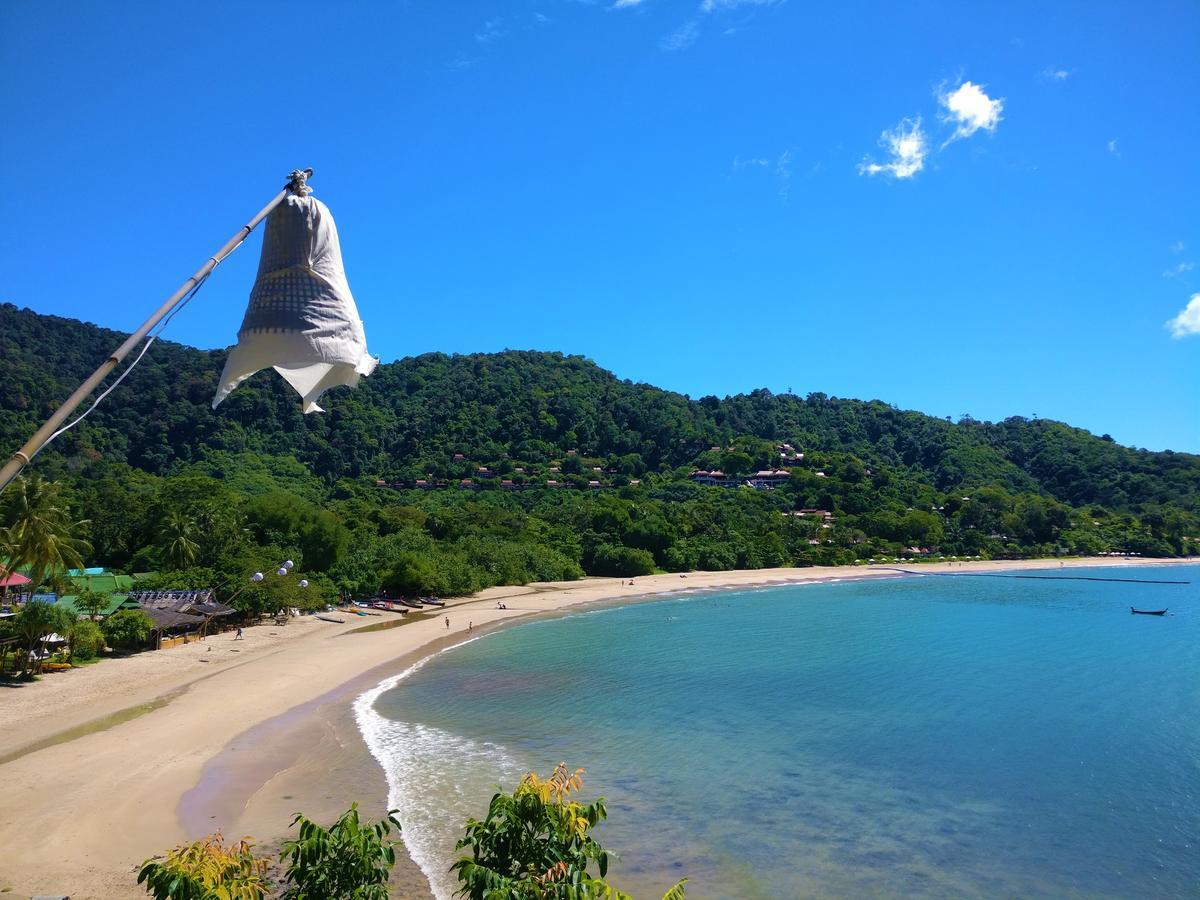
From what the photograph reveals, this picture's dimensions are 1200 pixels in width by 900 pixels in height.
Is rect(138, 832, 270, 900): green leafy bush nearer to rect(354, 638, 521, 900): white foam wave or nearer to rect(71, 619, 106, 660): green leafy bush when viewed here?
rect(354, 638, 521, 900): white foam wave

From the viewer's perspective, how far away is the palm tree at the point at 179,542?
36781 mm

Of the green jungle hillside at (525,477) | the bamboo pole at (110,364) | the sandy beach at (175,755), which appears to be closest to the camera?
the bamboo pole at (110,364)

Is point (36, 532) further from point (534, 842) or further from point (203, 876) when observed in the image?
point (534, 842)

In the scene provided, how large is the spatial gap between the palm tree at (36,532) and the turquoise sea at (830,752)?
12.4m

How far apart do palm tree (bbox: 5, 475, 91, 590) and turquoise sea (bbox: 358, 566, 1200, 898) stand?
490 inches

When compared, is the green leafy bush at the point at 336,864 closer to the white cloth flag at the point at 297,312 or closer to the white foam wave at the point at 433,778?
the white cloth flag at the point at 297,312

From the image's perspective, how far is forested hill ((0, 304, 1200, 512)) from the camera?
79.2 meters

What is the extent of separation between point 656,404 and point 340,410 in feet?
161

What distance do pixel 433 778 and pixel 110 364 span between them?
49.1ft

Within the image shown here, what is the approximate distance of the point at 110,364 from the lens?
285 cm

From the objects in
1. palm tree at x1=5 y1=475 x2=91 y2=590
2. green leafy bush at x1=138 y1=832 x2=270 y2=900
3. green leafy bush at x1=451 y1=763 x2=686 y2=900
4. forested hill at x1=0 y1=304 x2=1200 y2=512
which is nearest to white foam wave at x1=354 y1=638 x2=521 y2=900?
green leafy bush at x1=138 y1=832 x2=270 y2=900

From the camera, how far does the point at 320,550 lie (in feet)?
142

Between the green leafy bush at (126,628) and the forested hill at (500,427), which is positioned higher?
the forested hill at (500,427)

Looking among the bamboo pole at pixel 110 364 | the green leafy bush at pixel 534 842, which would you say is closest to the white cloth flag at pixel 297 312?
the bamboo pole at pixel 110 364
